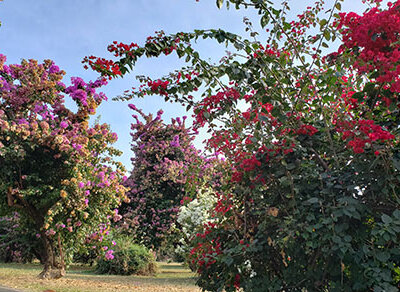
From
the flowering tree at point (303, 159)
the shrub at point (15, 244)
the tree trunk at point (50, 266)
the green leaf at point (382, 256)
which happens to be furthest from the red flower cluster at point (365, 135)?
the shrub at point (15, 244)

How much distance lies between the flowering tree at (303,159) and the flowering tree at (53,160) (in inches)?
239

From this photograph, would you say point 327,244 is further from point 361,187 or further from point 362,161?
point 362,161

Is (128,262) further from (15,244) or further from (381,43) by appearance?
(381,43)

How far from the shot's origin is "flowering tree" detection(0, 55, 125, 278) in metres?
8.85

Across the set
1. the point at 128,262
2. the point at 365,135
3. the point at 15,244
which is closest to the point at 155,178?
the point at 128,262

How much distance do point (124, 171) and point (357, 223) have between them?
8.76 m

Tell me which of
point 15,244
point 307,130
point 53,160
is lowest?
point 15,244

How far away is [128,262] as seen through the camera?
12.4 metres

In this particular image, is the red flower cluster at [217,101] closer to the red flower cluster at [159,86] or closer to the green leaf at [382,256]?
the red flower cluster at [159,86]

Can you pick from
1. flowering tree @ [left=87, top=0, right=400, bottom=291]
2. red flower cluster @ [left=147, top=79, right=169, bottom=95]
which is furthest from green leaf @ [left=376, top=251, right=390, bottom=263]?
red flower cluster @ [left=147, top=79, right=169, bottom=95]

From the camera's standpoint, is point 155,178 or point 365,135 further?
point 155,178

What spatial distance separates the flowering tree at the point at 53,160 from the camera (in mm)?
8852

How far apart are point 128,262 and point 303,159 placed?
10.5m

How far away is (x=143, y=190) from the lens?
1625 centimetres
